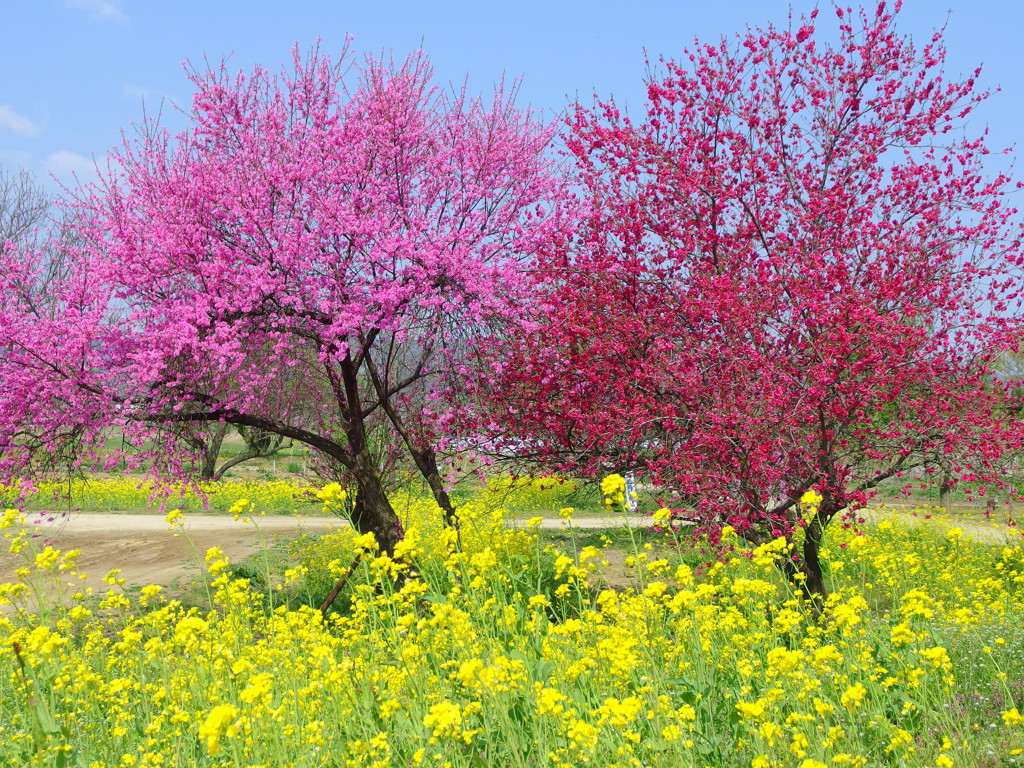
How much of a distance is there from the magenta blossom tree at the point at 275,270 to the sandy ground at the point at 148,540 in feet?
12.1

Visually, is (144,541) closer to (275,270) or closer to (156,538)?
(156,538)

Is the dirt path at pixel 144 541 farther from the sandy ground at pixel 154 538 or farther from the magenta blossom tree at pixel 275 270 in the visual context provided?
the magenta blossom tree at pixel 275 270

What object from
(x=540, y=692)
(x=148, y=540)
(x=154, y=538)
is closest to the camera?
(x=540, y=692)

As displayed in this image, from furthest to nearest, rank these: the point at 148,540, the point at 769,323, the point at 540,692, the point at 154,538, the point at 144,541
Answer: the point at 154,538
the point at 148,540
the point at 144,541
the point at 769,323
the point at 540,692

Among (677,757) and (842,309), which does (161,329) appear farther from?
(677,757)

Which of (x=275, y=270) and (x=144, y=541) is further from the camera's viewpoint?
(x=144, y=541)

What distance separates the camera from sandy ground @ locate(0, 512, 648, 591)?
13859mm

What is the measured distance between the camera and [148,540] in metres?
17.0

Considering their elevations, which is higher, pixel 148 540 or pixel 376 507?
pixel 376 507

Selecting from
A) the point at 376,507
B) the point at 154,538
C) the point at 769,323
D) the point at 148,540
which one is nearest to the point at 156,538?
the point at 154,538

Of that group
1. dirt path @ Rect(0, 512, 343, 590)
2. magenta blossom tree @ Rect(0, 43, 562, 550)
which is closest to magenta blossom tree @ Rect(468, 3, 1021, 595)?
magenta blossom tree @ Rect(0, 43, 562, 550)

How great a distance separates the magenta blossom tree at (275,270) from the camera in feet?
29.0

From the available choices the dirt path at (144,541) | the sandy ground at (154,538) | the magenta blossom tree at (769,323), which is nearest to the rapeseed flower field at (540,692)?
the magenta blossom tree at (769,323)

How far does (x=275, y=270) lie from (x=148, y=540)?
10556 millimetres
